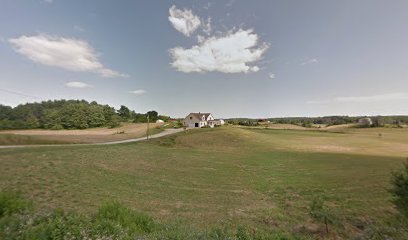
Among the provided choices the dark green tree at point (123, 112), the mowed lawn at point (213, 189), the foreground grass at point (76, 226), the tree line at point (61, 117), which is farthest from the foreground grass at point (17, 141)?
the dark green tree at point (123, 112)

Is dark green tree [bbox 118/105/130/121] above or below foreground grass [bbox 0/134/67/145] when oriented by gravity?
above

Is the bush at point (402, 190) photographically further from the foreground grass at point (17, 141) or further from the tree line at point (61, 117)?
the tree line at point (61, 117)

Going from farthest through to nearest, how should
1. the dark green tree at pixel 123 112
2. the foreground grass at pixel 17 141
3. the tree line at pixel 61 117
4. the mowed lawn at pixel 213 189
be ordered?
the dark green tree at pixel 123 112
the tree line at pixel 61 117
the foreground grass at pixel 17 141
the mowed lawn at pixel 213 189

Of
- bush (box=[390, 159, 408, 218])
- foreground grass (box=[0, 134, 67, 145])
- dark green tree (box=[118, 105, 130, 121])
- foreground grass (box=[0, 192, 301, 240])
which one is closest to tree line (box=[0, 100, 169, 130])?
dark green tree (box=[118, 105, 130, 121])

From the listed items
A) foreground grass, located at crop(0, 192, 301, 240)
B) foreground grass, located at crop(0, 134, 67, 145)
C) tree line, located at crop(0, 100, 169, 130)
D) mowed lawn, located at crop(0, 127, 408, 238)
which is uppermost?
tree line, located at crop(0, 100, 169, 130)

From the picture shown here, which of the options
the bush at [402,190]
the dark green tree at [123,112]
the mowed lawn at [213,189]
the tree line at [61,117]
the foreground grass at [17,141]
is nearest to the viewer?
the bush at [402,190]

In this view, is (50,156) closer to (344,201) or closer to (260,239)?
(260,239)

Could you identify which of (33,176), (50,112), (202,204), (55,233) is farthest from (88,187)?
(50,112)

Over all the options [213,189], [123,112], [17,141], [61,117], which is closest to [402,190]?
[213,189]

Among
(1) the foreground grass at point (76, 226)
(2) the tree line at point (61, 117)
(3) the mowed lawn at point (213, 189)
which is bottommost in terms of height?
(3) the mowed lawn at point (213, 189)

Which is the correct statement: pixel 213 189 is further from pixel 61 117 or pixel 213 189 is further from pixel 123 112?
pixel 123 112

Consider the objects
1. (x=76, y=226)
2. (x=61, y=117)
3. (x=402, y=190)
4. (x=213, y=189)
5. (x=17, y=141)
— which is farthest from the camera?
(x=61, y=117)

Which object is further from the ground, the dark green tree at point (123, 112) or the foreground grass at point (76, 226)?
the dark green tree at point (123, 112)

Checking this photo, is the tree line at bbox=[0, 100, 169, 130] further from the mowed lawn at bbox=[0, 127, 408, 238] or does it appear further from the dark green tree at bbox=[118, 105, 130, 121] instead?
the mowed lawn at bbox=[0, 127, 408, 238]
